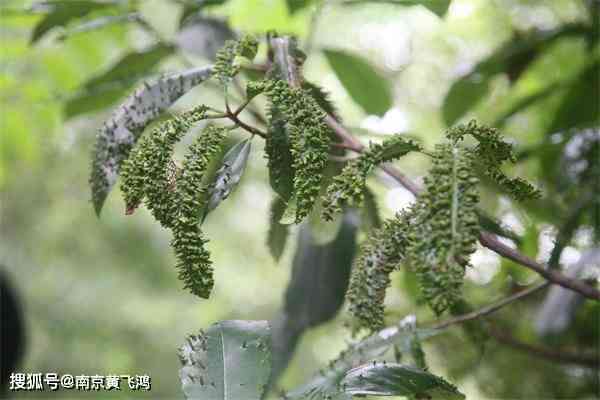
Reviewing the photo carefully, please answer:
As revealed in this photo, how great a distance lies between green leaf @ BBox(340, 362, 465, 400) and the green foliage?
25cm

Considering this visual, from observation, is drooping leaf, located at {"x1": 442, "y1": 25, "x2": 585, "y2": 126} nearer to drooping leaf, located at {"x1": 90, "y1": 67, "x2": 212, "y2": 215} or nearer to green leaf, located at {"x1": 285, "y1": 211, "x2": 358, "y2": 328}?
green leaf, located at {"x1": 285, "y1": 211, "x2": 358, "y2": 328}

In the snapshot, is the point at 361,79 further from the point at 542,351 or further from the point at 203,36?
the point at 542,351

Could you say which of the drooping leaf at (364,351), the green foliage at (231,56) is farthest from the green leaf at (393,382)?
the green foliage at (231,56)

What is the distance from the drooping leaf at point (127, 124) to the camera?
2.28 ft

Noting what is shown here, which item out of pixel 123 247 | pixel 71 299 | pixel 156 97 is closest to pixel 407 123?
pixel 156 97

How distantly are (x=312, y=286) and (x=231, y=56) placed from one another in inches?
20.1

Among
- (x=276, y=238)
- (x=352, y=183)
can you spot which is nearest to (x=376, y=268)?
(x=352, y=183)

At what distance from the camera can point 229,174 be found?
604mm

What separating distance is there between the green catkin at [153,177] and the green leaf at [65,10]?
446 millimetres

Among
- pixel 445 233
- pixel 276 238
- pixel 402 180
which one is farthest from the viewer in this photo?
pixel 276 238

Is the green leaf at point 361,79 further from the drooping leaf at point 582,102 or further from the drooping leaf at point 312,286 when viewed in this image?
the drooping leaf at point 582,102

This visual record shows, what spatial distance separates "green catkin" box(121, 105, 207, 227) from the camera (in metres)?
0.52

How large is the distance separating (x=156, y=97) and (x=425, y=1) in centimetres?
27

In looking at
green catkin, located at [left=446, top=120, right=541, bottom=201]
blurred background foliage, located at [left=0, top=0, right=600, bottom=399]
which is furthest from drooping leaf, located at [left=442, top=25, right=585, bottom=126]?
green catkin, located at [left=446, top=120, right=541, bottom=201]
